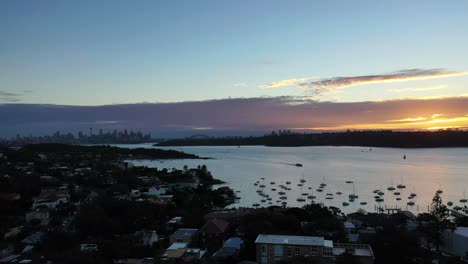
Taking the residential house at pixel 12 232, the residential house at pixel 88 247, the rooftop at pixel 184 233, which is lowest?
the residential house at pixel 12 232

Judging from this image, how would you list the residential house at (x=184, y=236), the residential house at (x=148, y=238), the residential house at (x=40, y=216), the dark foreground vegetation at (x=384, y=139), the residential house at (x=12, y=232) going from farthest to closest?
the dark foreground vegetation at (x=384, y=139) → the residential house at (x=40, y=216) → the residential house at (x=12, y=232) → the residential house at (x=184, y=236) → the residential house at (x=148, y=238)

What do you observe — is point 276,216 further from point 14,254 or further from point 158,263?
point 14,254


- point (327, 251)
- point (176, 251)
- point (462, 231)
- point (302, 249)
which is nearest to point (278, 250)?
point (302, 249)

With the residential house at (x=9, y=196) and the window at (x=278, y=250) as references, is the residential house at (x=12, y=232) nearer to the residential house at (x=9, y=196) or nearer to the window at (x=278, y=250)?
the residential house at (x=9, y=196)

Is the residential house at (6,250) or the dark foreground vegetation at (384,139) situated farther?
the dark foreground vegetation at (384,139)

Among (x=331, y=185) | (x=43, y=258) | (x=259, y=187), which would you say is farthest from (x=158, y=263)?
(x=331, y=185)

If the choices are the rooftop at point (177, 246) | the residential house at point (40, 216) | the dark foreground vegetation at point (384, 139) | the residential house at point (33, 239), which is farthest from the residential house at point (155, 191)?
the dark foreground vegetation at point (384, 139)

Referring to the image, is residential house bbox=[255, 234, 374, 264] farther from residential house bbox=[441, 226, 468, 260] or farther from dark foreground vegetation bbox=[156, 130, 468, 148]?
dark foreground vegetation bbox=[156, 130, 468, 148]

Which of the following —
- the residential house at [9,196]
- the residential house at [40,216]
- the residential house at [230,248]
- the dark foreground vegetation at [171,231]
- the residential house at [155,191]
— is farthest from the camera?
the residential house at [155,191]

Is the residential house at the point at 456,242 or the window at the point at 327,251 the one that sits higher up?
the window at the point at 327,251
